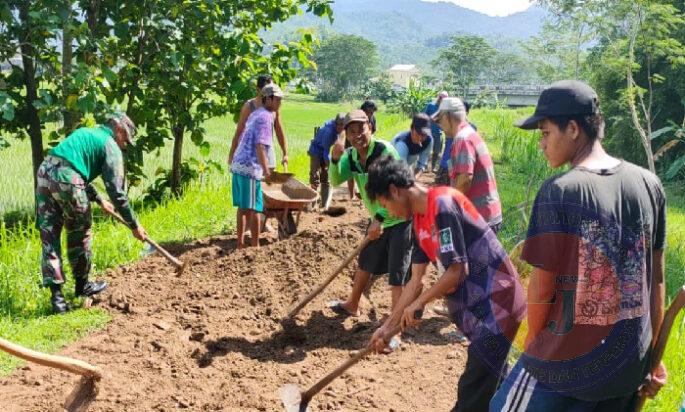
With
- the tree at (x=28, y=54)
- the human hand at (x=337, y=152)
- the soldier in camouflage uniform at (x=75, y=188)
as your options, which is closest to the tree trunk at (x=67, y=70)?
the tree at (x=28, y=54)

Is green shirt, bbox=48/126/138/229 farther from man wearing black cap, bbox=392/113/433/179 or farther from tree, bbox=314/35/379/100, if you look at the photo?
tree, bbox=314/35/379/100

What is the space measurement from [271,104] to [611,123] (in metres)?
14.2

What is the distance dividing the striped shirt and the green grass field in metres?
1.61

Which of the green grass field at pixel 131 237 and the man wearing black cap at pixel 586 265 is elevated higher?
the man wearing black cap at pixel 586 265

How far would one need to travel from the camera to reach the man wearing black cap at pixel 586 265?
196 centimetres

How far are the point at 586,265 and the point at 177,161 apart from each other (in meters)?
7.73

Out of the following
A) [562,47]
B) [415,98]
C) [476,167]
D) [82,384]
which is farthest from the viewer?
[415,98]

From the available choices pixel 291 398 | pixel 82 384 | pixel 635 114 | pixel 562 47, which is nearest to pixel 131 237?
pixel 82 384

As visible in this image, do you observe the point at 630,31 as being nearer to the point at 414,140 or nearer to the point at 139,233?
the point at 414,140

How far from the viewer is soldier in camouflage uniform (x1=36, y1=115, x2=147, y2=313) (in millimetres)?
4898

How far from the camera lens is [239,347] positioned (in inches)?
188

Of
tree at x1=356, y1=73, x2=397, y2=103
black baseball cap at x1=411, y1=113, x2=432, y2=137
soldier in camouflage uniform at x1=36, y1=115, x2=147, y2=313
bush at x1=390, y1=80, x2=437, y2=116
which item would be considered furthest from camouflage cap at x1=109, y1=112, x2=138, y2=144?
tree at x1=356, y1=73, x2=397, y2=103

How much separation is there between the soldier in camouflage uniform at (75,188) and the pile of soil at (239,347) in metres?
0.51

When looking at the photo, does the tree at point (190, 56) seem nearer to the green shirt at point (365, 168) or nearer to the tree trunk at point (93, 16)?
the tree trunk at point (93, 16)
